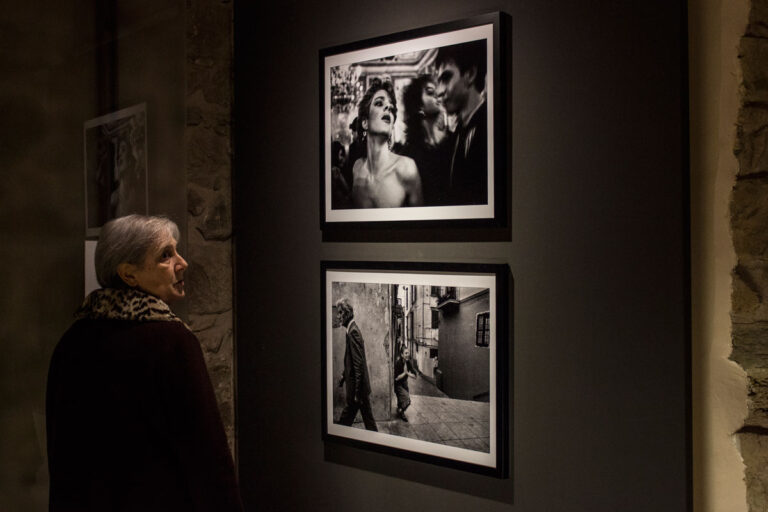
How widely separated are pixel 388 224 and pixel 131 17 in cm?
117

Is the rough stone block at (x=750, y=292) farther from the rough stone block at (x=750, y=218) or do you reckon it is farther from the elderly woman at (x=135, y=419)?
the elderly woman at (x=135, y=419)

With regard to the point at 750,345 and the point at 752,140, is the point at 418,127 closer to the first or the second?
the point at 752,140

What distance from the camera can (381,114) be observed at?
2.33 metres

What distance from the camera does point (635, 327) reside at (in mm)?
1884

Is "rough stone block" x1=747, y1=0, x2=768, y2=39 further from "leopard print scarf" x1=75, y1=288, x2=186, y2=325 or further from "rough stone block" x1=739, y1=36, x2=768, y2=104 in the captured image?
"leopard print scarf" x1=75, y1=288, x2=186, y2=325

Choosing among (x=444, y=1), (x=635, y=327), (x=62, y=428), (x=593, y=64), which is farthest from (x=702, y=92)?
(x=62, y=428)

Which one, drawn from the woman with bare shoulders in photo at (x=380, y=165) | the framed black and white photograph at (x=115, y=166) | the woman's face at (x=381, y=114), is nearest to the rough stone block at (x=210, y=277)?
the framed black and white photograph at (x=115, y=166)

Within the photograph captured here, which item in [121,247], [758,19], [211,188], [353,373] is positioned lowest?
[353,373]

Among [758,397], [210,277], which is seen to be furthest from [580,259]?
[210,277]

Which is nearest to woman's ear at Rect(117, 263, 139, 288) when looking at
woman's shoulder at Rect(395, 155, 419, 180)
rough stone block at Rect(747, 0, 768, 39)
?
woman's shoulder at Rect(395, 155, 419, 180)

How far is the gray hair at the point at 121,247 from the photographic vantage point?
6.67ft

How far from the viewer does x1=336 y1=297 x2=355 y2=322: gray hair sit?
2.42 meters

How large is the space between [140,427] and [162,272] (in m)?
0.43

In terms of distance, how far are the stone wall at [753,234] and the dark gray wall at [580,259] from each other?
12 cm
